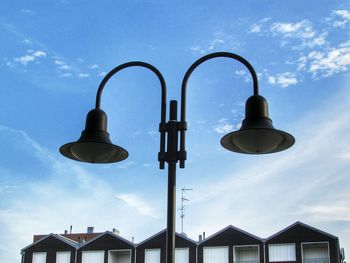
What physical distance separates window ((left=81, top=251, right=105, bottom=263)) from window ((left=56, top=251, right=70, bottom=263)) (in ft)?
4.13

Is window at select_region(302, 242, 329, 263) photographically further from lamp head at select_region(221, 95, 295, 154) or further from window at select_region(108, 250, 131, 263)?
lamp head at select_region(221, 95, 295, 154)

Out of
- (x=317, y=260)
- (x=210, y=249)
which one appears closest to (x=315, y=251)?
(x=317, y=260)

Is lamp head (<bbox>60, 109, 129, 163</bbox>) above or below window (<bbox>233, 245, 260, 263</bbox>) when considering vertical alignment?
below

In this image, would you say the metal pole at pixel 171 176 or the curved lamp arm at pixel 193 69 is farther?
the curved lamp arm at pixel 193 69

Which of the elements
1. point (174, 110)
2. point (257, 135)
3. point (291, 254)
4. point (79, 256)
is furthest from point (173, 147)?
point (79, 256)

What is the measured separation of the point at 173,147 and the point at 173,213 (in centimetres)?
75

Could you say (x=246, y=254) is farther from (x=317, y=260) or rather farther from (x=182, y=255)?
(x=317, y=260)

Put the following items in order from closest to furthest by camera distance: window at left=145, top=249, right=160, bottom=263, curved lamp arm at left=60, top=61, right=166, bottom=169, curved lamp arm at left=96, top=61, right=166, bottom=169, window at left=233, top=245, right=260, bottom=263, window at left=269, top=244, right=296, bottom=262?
curved lamp arm at left=96, top=61, right=166, bottom=169 → curved lamp arm at left=60, top=61, right=166, bottom=169 → window at left=269, top=244, right=296, bottom=262 → window at left=233, top=245, right=260, bottom=263 → window at left=145, top=249, right=160, bottom=263

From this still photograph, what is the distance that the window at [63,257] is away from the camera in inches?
1710

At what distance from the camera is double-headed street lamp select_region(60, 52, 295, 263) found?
6.25 meters

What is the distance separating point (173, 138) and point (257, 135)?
3.28 feet

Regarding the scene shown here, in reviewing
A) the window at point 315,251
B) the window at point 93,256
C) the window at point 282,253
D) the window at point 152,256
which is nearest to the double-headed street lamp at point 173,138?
the window at point 282,253

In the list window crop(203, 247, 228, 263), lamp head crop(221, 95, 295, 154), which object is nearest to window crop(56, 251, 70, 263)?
window crop(203, 247, 228, 263)

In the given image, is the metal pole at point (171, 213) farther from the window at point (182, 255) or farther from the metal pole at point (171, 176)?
the window at point (182, 255)
